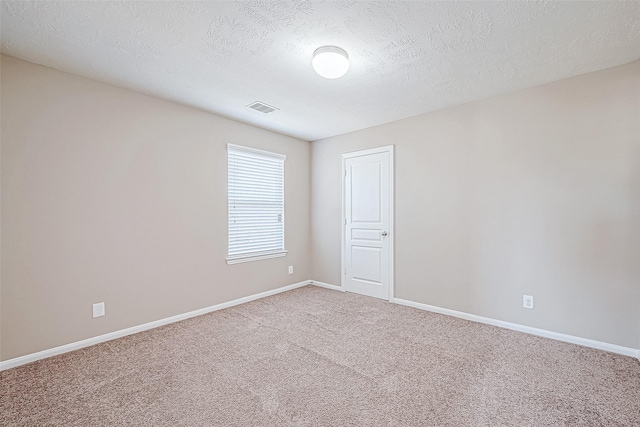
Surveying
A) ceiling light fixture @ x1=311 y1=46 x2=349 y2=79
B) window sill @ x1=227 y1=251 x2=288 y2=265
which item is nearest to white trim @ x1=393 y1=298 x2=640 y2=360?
window sill @ x1=227 y1=251 x2=288 y2=265

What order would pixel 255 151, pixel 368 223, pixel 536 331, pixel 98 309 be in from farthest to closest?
pixel 368 223 → pixel 255 151 → pixel 536 331 → pixel 98 309

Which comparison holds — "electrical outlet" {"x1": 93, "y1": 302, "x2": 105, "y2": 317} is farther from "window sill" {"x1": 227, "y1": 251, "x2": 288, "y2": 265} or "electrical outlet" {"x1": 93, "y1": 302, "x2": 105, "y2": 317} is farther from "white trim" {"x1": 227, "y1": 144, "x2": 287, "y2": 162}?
"white trim" {"x1": 227, "y1": 144, "x2": 287, "y2": 162}

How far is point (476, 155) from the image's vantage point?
3340mm

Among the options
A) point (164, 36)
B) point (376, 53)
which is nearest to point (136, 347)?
point (164, 36)

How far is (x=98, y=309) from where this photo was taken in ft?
9.07

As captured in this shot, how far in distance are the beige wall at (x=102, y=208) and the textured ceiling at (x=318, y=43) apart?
339 millimetres

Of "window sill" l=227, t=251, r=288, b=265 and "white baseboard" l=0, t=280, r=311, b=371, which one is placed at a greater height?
"window sill" l=227, t=251, r=288, b=265

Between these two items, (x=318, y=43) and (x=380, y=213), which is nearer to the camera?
(x=318, y=43)

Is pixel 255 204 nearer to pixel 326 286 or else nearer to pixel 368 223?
pixel 368 223

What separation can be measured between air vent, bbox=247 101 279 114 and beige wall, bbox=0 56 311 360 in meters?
0.58

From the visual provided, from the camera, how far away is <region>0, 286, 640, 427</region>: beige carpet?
5.78 feet

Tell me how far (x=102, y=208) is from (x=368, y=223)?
3.21 m

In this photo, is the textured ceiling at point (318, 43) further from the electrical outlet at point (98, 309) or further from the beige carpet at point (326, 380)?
the beige carpet at point (326, 380)

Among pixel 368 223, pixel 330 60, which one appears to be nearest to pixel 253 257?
pixel 368 223
